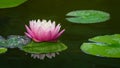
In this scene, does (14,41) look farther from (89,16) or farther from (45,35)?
(89,16)

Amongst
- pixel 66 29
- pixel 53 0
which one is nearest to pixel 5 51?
pixel 66 29

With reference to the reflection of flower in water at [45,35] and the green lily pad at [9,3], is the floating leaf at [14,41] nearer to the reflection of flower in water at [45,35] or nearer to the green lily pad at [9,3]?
the reflection of flower in water at [45,35]

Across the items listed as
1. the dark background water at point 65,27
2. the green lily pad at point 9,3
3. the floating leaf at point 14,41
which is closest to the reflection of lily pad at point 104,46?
the dark background water at point 65,27

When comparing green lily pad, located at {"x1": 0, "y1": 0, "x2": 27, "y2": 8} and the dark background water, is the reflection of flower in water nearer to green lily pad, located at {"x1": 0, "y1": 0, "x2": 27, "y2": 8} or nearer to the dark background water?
the dark background water

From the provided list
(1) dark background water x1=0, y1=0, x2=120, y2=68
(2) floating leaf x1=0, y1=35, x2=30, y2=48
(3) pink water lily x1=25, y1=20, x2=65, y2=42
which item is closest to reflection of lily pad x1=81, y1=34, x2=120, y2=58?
(1) dark background water x1=0, y1=0, x2=120, y2=68

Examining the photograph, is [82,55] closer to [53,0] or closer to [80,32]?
[80,32]
